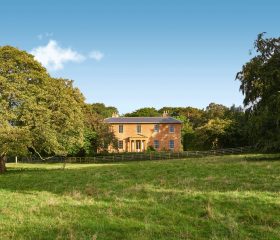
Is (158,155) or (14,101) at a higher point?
(14,101)

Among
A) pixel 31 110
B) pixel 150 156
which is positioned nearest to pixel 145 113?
pixel 150 156

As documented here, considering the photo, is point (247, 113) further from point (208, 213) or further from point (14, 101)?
point (208, 213)

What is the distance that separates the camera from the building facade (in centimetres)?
7712

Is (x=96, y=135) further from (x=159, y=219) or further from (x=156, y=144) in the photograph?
(x=159, y=219)

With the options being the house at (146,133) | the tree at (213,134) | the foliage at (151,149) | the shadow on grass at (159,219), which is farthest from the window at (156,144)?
the shadow on grass at (159,219)

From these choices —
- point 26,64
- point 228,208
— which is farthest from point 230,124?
point 228,208

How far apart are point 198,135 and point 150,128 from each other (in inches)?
448

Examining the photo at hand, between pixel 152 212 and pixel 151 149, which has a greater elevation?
pixel 151 149

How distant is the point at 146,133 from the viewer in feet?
256

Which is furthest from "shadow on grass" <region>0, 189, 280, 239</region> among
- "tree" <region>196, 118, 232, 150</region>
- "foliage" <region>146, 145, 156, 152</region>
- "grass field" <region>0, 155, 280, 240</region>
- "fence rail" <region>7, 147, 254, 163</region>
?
"foliage" <region>146, 145, 156, 152</region>

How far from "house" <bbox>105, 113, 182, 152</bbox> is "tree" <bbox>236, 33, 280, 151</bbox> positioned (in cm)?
4138

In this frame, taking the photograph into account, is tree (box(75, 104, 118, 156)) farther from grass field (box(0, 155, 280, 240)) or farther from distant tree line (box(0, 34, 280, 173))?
grass field (box(0, 155, 280, 240))

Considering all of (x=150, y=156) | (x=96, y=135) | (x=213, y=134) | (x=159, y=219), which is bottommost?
(x=159, y=219)

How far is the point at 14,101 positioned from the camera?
33250 mm
